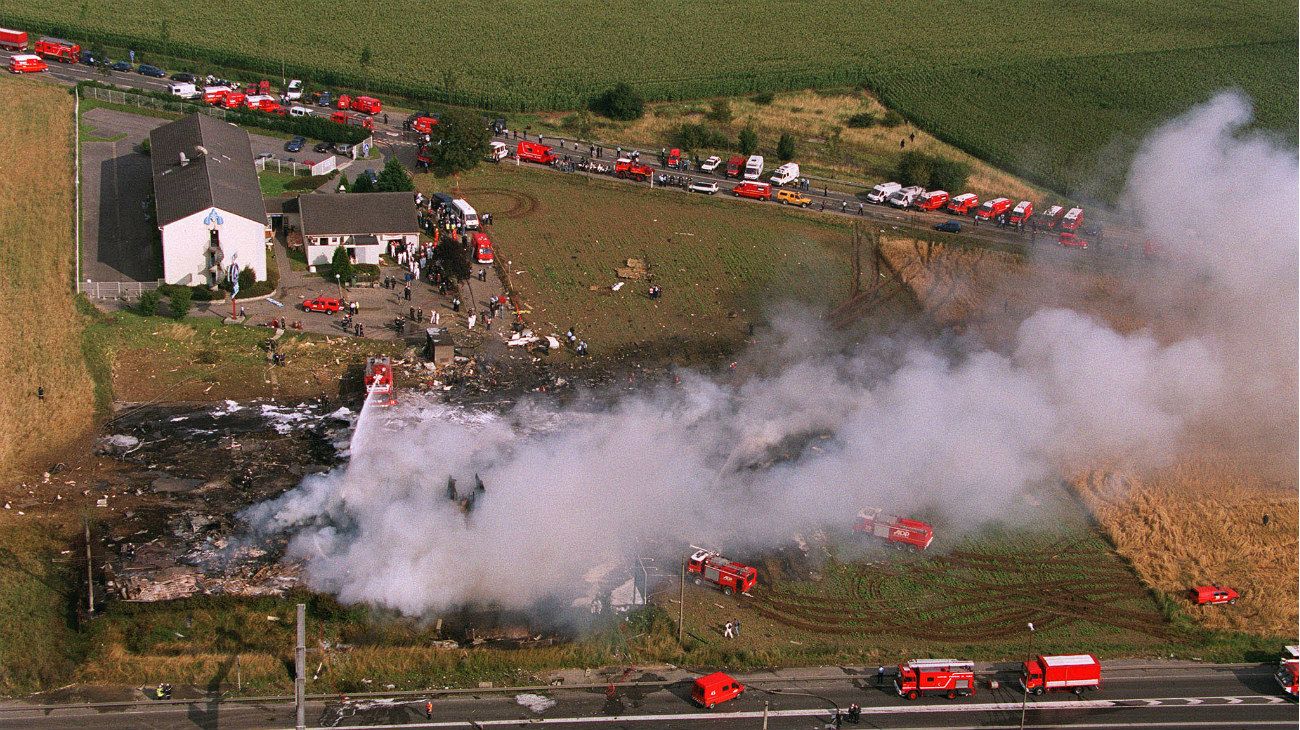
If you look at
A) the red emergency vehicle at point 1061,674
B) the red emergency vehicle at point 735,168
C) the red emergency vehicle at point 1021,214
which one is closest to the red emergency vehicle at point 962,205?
the red emergency vehicle at point 1021,214

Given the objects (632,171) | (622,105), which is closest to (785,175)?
(632,171)

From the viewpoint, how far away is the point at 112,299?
6531 cm

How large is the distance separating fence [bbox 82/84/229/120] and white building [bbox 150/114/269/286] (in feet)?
65.0

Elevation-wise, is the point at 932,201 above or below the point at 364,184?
above

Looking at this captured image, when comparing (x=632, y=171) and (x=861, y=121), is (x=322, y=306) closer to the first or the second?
(x=632, y=171)

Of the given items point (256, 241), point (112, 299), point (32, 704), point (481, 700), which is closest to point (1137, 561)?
point (481, 700)

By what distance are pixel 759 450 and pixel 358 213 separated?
94.5 ft

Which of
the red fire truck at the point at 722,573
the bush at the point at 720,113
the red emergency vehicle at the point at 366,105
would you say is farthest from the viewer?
the bush at the point at 720,113

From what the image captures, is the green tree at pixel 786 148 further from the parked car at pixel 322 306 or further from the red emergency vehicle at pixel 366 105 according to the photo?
the parked car at pixel 322 306

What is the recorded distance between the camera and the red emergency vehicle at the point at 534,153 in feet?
287

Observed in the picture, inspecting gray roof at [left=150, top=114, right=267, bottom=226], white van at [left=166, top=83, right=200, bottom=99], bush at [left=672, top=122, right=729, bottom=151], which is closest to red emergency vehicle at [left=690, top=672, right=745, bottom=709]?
gray roof at [left=150, top=114, right=267, bottom=226]

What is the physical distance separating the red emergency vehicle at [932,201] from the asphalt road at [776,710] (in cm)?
4484

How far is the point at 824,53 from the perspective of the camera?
11244 centimetres

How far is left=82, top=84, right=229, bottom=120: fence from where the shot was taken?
9081 cm
